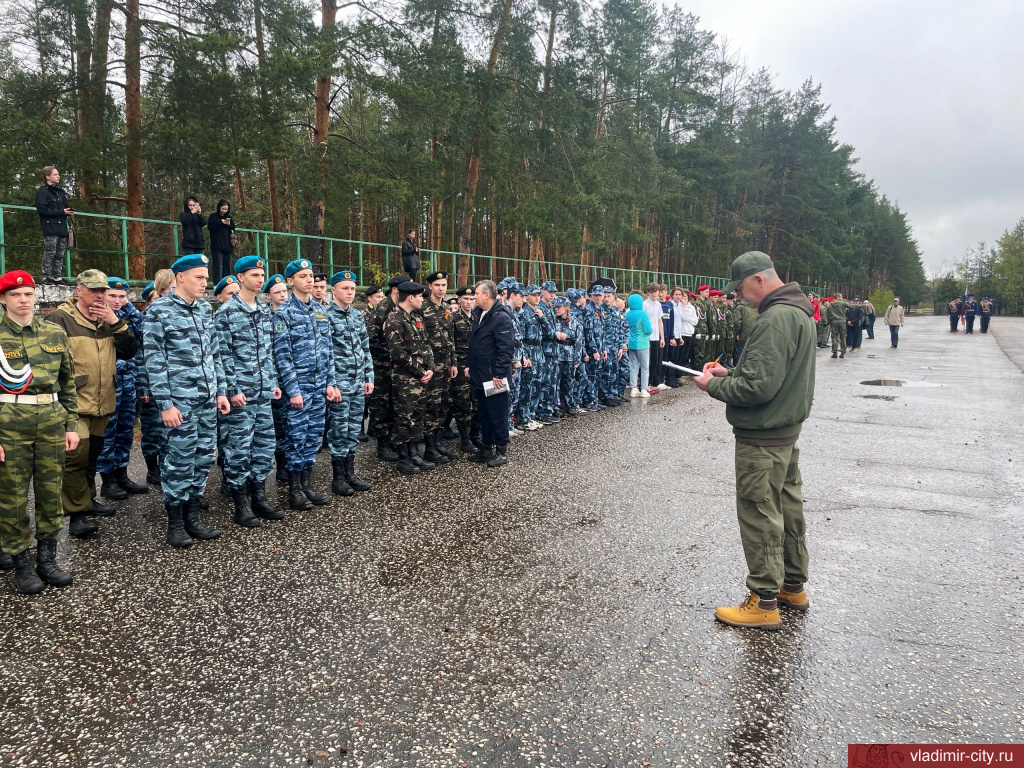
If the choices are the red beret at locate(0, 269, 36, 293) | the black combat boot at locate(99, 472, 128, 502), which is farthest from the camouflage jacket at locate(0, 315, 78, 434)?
the black combat boot at locate(99, 472, 128, 502)

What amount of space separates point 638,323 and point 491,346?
5.42m

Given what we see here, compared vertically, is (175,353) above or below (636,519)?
above

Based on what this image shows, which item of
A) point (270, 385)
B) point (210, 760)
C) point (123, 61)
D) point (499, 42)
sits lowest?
point (210, 760)

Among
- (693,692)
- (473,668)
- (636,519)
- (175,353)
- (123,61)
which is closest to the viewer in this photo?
(693,692)

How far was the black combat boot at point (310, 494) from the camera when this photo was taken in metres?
5.54

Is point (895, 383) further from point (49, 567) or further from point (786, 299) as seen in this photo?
point (49, 567)

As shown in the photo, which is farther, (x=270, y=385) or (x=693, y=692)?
(x=270, y=385)

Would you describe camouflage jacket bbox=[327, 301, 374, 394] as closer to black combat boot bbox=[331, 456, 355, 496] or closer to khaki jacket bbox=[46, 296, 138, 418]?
black combat boot bbox=[331, 456, 355, 496]

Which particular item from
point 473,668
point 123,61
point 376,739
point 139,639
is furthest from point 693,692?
point 123,61

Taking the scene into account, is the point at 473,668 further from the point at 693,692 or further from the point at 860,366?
the point at 860,366

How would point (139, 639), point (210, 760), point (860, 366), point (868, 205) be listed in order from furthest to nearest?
point (868, 205) < point (860, 366) < point (139, 639) < point (210, 760)

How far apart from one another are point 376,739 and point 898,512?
190 inches

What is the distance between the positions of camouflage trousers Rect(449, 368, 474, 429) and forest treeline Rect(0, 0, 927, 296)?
9494 mm

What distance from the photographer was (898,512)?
17.6 ft
